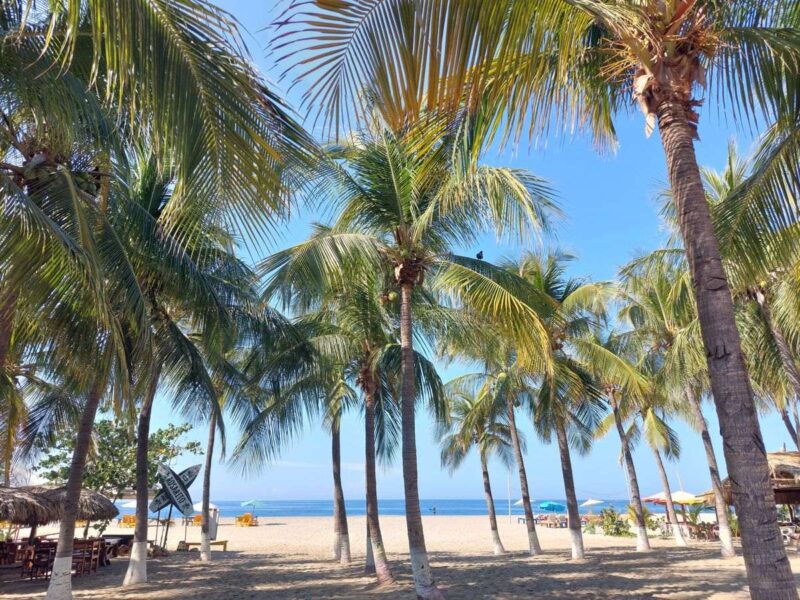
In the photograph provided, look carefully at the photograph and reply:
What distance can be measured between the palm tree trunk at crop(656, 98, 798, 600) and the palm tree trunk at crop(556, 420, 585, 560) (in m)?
12.2

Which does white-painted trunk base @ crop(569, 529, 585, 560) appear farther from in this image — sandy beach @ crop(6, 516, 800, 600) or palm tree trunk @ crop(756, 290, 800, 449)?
palm tree trunk @ crop(756, 290, 800, 449)

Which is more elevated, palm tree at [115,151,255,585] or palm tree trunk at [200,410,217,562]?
palm tree at [115,151,255,585]

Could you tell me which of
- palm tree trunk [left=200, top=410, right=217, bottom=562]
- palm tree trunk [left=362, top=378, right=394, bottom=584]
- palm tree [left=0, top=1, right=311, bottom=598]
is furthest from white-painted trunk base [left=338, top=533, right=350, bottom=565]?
palm tree [left=0, top=1, right=311, bottom=598]

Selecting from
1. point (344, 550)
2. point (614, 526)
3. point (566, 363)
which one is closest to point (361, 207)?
point (566, 363)

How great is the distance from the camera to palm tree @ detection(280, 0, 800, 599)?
8.52 ft

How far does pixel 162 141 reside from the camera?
124 inches

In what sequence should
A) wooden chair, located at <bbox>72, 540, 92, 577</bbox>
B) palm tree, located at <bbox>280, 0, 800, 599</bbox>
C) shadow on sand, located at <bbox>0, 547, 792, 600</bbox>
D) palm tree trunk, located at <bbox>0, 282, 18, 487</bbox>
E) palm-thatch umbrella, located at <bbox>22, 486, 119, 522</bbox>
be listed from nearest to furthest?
palm tree, located at <bbox>280, 0, 800, 599</bbox> → palm tree trunk, located at <bbox>0, 282, 18, 487</bbox> → shadow on sand, located at <bbox>0, 547, 792, 600</bbox> → wooden chair, located at <bbox>72, 540, 92, 577</bbox> → palm-thatch umbrella, located at <bbox>22, 486, 119, 522</bbox>

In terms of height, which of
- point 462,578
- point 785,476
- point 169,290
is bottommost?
point 462,578

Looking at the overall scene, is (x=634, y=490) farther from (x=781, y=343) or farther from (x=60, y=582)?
(x=60, y=582)

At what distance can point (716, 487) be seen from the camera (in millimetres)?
15906

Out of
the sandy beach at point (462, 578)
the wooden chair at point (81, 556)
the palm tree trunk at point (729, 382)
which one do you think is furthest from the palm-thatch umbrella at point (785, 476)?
the wooden chair at point (81, 556)

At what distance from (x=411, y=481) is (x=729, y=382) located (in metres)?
6.42

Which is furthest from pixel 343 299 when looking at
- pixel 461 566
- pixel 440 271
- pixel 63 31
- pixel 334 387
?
pixel 63 31

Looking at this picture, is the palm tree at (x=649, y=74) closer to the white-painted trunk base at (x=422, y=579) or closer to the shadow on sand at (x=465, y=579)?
the white-painted trunk base at (x=422, y=579)
